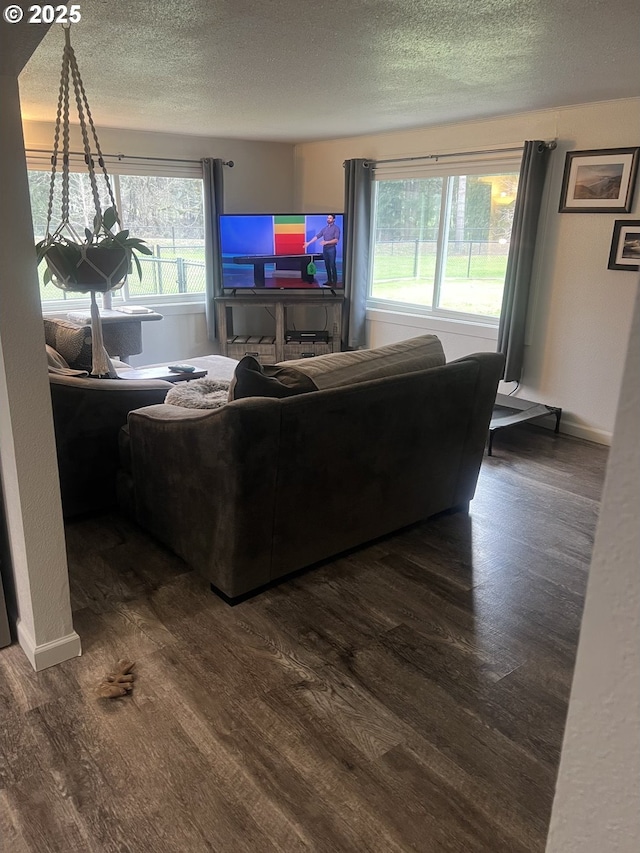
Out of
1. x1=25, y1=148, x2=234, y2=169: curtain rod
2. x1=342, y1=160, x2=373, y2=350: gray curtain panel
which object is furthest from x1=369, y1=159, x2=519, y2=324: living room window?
x1=25, y1=148, x2=234, y2=169: curtain rod

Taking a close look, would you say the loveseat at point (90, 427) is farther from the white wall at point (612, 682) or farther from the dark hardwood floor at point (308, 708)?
the white wall at point (612, 682)

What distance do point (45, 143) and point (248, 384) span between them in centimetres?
391

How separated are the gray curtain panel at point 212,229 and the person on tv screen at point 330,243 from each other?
87 centimetres

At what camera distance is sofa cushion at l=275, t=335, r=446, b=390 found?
99.3 inches

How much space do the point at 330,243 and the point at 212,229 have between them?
1.13 metres

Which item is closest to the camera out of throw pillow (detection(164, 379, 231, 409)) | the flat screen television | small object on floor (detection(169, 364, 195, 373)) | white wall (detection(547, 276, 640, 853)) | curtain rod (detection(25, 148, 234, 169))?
white wall (detection(547, 276, 640, 853))

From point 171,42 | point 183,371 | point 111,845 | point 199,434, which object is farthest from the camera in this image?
point 183,371

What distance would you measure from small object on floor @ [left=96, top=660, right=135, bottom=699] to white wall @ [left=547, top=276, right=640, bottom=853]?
172 cm

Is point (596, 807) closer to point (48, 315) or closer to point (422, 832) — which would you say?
point (422, 832)

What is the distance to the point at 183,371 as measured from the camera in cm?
406

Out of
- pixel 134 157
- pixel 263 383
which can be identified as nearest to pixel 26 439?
pixel 263 383

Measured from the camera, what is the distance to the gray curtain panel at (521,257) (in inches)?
170

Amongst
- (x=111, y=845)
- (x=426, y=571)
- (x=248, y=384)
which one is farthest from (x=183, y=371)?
(x=111, y=845)

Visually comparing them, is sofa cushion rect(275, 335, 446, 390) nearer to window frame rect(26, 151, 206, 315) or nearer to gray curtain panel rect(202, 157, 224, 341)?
window frame rect(26, 151, 206, 315)
